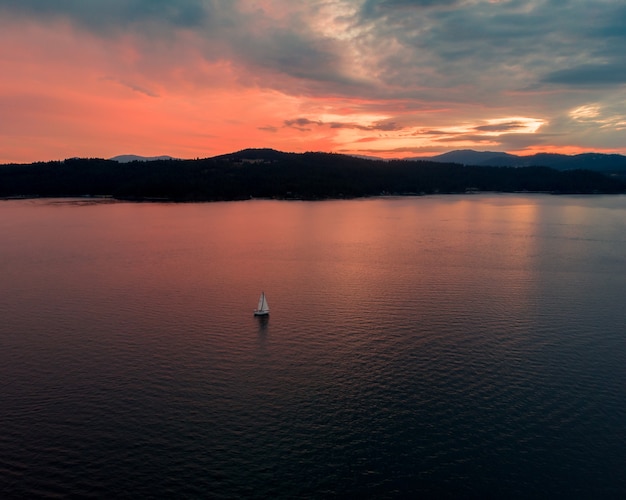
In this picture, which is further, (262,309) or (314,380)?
(262,309)

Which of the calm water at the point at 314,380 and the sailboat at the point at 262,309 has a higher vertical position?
the sailboat at the point at 262,309

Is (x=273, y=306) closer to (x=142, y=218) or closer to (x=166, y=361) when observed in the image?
(x=166, y=361)

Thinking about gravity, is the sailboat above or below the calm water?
above

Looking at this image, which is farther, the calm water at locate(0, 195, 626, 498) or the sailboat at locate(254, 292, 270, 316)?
the sailboat at locate(254, 292, 270, 316)

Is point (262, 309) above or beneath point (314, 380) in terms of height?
above

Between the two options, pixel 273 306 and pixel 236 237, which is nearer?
pixel 273 306

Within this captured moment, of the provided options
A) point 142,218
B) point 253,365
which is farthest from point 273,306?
point 142,218

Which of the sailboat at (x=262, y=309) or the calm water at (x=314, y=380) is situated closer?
the calm water at (x=314, y=380)

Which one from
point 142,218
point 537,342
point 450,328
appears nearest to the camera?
point 537,342
